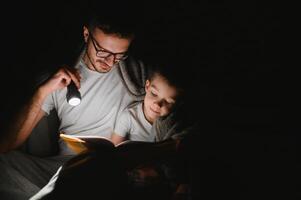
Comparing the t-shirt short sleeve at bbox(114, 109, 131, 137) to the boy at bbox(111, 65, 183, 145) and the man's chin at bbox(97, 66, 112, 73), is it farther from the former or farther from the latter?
the man's chin at bbox(97, 66, 112, 73)

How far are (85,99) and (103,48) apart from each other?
0.44 metres

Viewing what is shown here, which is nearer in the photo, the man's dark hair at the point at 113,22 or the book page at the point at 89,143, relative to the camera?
the book page at the point at 89,143

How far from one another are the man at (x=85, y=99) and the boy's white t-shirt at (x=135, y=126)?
0.07 m

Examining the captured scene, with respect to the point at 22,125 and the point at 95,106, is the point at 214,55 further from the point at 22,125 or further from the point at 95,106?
the point at 22,125

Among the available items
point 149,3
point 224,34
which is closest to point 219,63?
point 224,34

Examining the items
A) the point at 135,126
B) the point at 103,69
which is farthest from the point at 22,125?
the point at 135,126

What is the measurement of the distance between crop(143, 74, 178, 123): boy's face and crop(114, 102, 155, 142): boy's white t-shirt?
0.22ft

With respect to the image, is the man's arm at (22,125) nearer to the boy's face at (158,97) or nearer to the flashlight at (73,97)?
the flashlight at (73,97)

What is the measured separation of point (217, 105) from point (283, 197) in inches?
30.2

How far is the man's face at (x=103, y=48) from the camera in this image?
2178 millimetres

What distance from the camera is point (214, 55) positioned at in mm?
2473

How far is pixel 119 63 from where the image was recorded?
7.97ft

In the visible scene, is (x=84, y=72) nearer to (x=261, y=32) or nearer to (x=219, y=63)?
(x=219, y=63)

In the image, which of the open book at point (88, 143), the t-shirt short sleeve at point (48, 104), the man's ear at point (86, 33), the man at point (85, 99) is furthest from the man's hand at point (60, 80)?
the open book at point (88, 143)
